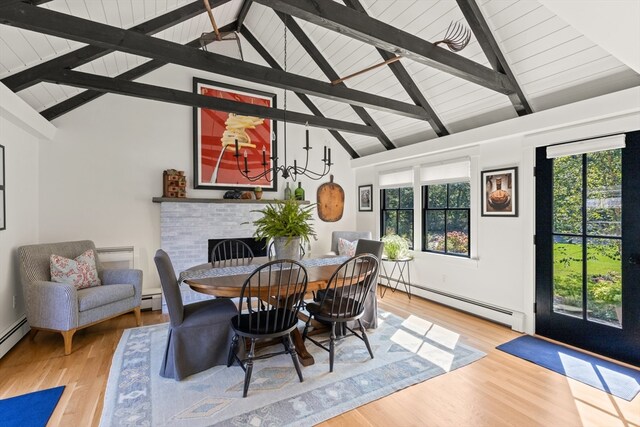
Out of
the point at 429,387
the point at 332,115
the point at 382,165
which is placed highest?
the point at 332,115

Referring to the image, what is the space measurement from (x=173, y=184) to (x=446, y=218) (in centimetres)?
397

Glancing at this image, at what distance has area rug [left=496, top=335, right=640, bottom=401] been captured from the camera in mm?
2395

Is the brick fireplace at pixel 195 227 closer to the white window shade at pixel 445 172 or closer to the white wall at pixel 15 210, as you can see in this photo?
the white wall at pixel 15 210

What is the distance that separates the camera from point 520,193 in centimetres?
351

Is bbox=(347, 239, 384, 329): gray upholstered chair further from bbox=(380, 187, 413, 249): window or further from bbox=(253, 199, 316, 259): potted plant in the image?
bbox=(380, 187, 413, 249): window

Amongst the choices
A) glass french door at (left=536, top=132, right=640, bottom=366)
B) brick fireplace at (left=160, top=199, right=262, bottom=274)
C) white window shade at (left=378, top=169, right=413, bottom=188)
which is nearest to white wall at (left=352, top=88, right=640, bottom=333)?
glass french door at (left=536, top=132, right=640, bottom=366)

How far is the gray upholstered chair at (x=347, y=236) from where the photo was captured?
5312mm

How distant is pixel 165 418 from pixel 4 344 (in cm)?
213

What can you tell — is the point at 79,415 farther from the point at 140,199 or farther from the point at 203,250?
the point at 140,199

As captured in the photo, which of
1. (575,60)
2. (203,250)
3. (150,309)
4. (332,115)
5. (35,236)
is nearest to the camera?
(575,60)

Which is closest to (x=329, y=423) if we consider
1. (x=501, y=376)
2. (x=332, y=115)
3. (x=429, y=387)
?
(x=429, y=387)

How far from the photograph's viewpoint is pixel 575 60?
9.20ft

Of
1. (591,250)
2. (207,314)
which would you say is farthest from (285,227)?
(591,250)

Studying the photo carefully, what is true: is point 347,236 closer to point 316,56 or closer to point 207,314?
point 316,56
